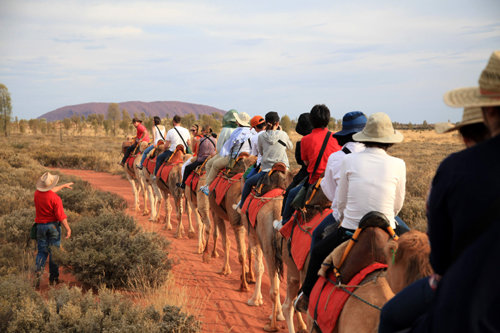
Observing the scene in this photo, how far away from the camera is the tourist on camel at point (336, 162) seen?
431cm

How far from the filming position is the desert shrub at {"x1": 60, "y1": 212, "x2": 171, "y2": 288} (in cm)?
786

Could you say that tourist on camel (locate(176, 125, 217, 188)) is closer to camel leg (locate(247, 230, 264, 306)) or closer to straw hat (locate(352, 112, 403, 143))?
camel leg (locate(247, 230, 264, 306))

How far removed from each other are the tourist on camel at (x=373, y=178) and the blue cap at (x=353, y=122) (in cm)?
76

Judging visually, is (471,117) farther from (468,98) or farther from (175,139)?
(175,139)

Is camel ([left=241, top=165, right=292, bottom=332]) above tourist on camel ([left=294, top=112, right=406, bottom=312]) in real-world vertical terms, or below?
below

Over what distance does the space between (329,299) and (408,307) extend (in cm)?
147

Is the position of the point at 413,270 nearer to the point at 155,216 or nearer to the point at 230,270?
the point at 230,270

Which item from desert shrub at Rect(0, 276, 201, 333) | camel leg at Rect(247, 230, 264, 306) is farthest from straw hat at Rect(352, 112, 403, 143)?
camel leg at Rect(247, 230, 264, 306)

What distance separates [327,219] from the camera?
443 centimetres

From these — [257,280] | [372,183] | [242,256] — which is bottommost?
[257,280]

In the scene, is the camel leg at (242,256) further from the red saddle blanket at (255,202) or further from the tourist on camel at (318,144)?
the tourist on camel at (318,144)

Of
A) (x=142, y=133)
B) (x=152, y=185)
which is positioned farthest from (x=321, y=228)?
(x=142, y=133)

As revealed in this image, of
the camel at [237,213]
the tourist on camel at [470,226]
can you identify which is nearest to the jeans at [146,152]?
the camel at [237,213]

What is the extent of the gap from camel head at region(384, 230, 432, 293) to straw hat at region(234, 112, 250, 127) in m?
6.27
